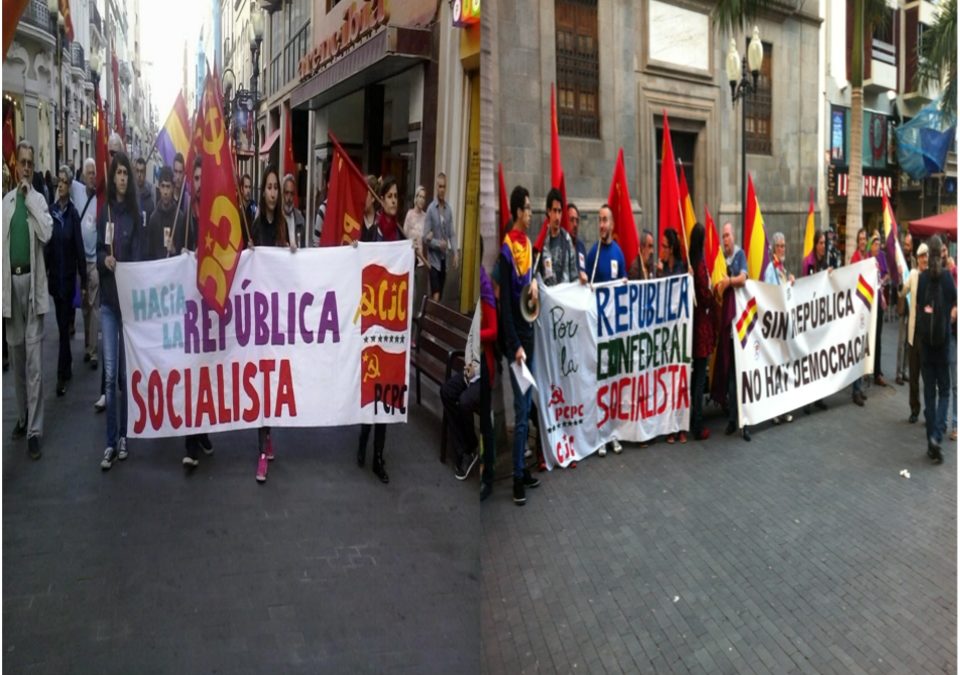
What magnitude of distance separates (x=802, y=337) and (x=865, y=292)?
0.72 m

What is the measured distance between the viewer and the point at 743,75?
1.36 meters

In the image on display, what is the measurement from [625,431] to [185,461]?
1188 mm

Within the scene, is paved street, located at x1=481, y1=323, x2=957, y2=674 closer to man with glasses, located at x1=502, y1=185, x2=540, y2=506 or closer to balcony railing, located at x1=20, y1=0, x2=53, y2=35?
man with glasses, located at x1=502, y1=185, x2=540, y2=506

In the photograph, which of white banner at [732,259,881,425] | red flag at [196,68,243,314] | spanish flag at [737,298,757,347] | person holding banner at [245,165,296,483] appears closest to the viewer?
red flag at [196,68,243,314]

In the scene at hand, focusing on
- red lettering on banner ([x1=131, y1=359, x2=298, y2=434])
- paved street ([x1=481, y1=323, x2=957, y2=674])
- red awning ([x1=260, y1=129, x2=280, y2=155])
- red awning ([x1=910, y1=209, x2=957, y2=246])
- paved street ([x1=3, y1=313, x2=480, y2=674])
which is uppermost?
red awning ([x1=260, y1=129, x2=280, y2=155])

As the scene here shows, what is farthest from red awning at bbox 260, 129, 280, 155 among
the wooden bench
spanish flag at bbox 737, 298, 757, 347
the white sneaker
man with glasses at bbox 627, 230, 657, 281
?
spanish flag at bbox 737, 298, 757, 347

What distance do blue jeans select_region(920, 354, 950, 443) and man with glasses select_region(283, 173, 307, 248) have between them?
1330 mm

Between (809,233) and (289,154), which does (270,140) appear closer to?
(289,154)

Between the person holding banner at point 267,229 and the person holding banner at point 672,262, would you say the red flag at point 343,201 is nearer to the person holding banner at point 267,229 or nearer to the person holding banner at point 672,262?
the person holding banner at point 267,229

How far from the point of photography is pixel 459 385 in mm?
1139

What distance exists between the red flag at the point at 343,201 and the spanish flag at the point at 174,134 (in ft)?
0.67

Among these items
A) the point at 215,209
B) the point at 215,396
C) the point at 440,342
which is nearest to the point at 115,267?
the point at 215,209

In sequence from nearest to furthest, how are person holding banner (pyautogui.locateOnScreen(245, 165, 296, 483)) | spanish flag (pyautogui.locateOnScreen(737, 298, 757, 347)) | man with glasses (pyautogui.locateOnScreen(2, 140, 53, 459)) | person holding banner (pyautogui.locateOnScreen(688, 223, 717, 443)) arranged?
man with glasses (pyautogui.locateOnScreen(2, 140, 53, 459))
person holding banner (pyautogui.locateOnScreen(245, 165, 296, 483))
person holding banner (pyautogui.locateOnScreen(688, 223, 717, 443))
spanish flag (pyautogui.locateOnScreen(737, 298, 757, 347))

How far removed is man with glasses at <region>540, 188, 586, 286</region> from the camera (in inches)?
46.6
